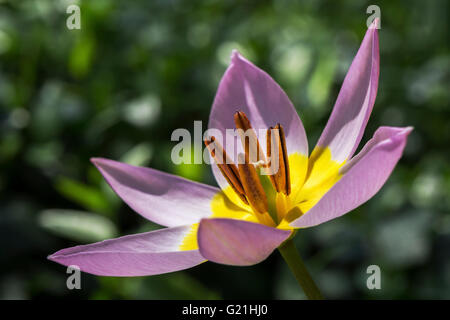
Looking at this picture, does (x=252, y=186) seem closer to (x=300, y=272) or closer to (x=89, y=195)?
(x=300, y=272)

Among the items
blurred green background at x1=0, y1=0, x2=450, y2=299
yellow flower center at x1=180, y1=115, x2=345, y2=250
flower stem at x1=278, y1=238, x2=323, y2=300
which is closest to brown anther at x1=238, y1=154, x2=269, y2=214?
yellow flower center at x1=180, y1=115, x2=345, y2=250

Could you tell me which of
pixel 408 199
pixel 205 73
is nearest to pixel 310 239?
pixel 408 199

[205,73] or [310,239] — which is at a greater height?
[205,73]

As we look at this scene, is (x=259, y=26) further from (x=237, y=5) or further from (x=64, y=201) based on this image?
(x=64, y=201)

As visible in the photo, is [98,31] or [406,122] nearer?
[406,122]
